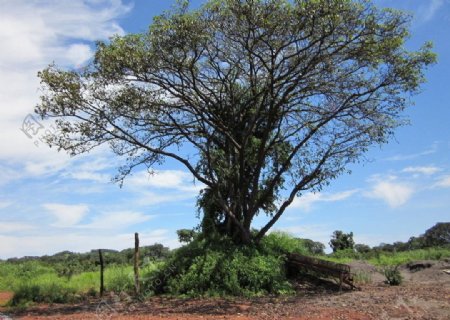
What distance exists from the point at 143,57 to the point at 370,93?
8465 mm

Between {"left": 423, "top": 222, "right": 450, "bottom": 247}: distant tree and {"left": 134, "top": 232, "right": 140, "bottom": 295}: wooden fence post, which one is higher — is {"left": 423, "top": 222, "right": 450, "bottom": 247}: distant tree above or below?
above

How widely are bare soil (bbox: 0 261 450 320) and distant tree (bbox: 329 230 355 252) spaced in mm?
19395

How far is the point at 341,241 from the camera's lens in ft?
123

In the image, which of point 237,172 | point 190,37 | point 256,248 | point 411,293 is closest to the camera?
point 411,293

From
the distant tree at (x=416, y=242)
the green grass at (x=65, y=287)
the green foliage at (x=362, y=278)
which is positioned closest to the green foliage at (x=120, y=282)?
the green grass at (x=65, y=287)

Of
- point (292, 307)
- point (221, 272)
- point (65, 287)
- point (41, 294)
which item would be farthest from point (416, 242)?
point (41, 294)

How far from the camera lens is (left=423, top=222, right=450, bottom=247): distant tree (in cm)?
4784

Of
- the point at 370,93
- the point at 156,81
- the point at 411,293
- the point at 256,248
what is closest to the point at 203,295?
the point at 256,248

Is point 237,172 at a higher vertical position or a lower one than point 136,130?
lower

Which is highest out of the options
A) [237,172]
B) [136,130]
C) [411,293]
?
[136,130]

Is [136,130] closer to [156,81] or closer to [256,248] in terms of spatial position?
[156,81]

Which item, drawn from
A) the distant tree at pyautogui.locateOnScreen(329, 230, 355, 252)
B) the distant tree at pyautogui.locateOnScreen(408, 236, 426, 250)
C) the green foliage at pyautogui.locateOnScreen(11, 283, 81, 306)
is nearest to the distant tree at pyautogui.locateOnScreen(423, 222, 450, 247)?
the distant tree at pyautogui.locateOnScreen(408, 236, 426, 250)

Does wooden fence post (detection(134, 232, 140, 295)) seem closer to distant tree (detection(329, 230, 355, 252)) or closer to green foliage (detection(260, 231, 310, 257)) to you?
green foliage (detection(260, 231, 310, 257))

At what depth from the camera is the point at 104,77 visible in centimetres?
1752
